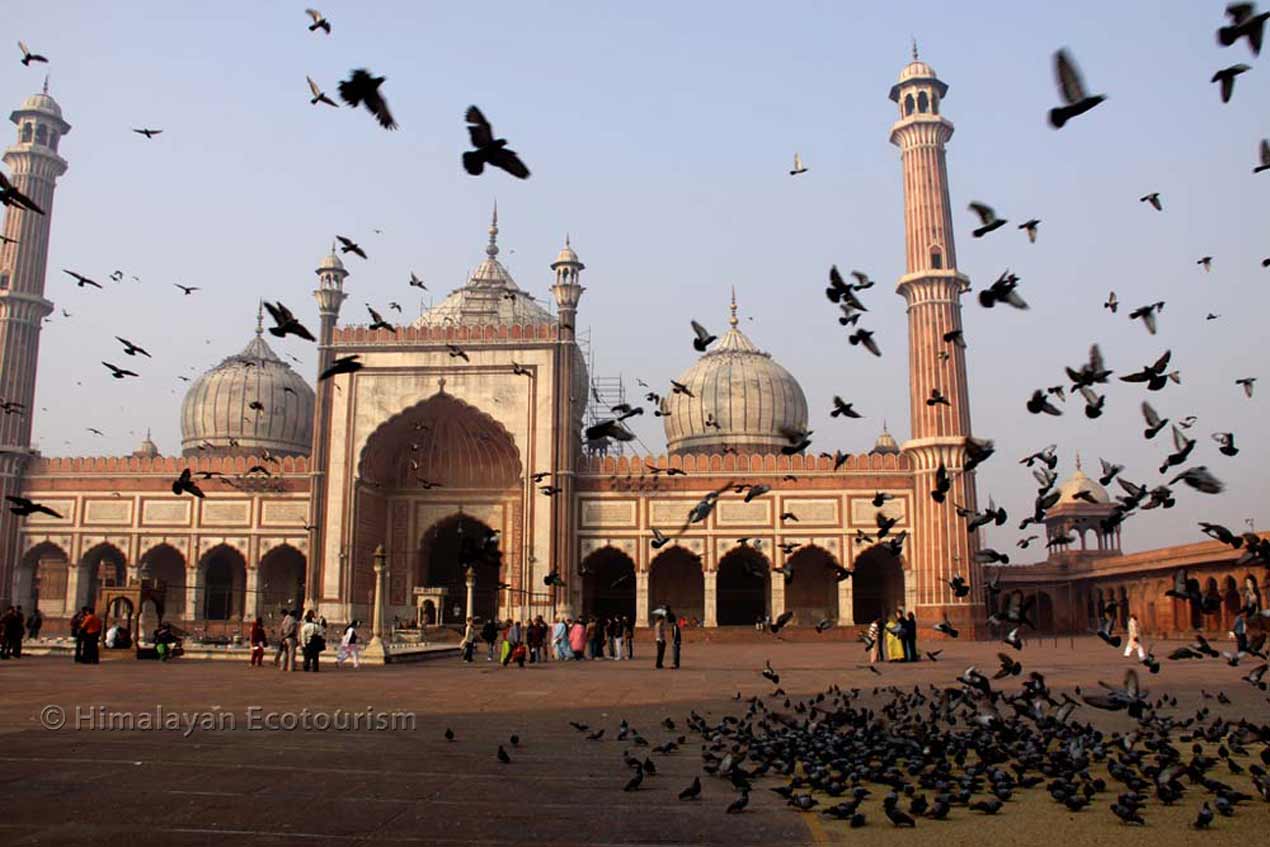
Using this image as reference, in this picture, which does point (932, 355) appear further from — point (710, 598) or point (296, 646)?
point (296, 646)

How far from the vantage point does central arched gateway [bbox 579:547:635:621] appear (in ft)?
120

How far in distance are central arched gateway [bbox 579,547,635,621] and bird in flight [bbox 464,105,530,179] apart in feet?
102

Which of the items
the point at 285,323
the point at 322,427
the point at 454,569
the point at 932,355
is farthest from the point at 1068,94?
the point at 454,569

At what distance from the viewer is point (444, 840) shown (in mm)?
5332

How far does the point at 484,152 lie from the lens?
18.7ft

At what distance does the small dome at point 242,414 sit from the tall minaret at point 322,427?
285 inches

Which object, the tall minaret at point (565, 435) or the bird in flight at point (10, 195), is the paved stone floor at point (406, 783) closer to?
the bird in flight at point (10, 195)

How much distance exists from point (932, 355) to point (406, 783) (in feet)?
92.5

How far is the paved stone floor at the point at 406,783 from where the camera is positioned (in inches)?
216

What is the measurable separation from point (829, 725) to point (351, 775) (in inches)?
156

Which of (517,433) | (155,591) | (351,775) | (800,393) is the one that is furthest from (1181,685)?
(800,393)

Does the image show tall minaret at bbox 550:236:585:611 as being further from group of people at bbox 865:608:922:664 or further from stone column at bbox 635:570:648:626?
group of people at bbox 865:608:922:664

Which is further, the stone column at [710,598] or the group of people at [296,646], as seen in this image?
the stone column at [710,598]

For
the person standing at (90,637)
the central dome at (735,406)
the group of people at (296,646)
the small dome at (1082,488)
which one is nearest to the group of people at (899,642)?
the group of people at (296,646)
